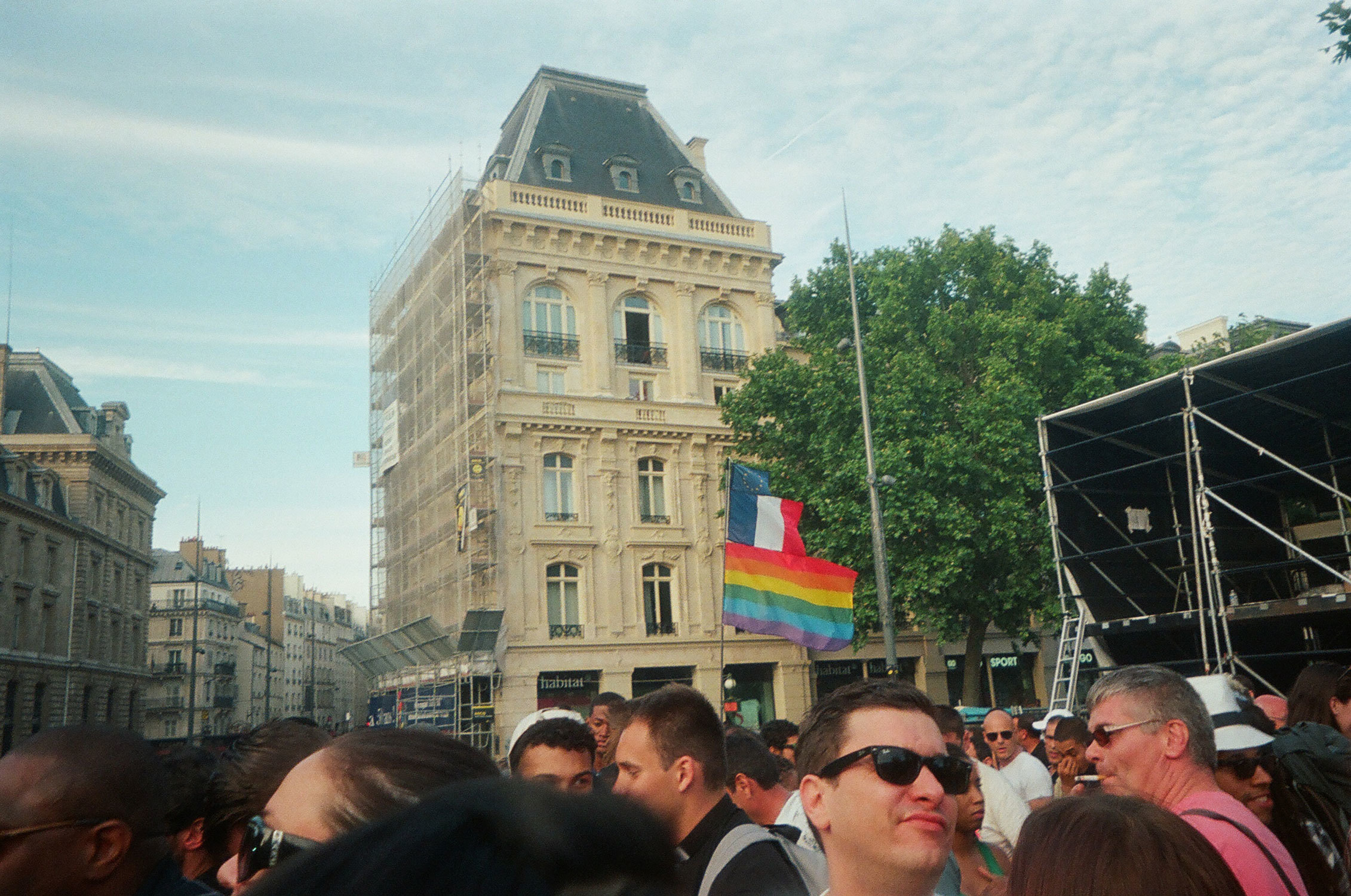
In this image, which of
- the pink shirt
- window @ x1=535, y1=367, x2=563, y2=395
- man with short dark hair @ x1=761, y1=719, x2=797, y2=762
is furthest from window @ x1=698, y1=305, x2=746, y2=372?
the pink shirt

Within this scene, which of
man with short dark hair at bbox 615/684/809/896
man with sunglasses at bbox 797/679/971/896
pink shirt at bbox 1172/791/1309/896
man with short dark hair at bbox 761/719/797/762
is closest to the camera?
man with sunglasses at bbox 797/679/971/896

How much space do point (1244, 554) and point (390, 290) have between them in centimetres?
3178

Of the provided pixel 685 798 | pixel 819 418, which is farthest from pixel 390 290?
pixel 685 798

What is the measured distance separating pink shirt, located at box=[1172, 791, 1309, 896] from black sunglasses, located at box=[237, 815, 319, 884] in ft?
7.18

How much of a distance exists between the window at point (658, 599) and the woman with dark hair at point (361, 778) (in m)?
29.4

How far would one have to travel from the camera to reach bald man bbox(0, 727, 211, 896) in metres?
2.30

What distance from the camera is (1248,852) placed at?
2.85m

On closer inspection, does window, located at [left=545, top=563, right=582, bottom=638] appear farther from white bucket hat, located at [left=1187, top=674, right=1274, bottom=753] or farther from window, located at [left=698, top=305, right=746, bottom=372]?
white bucket hat, located at [left=1187, top=674, right=1274, bottom=753]

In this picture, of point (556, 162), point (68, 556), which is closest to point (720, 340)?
point (556, 162)

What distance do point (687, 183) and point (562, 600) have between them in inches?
589

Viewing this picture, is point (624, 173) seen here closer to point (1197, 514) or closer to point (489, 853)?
point (1197, 514)

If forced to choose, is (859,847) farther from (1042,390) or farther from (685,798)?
(1042,390)

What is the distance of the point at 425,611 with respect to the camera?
36.1 metres

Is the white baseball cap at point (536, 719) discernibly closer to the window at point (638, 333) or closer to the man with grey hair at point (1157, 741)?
the man with grey hair at point (1157, 741)
